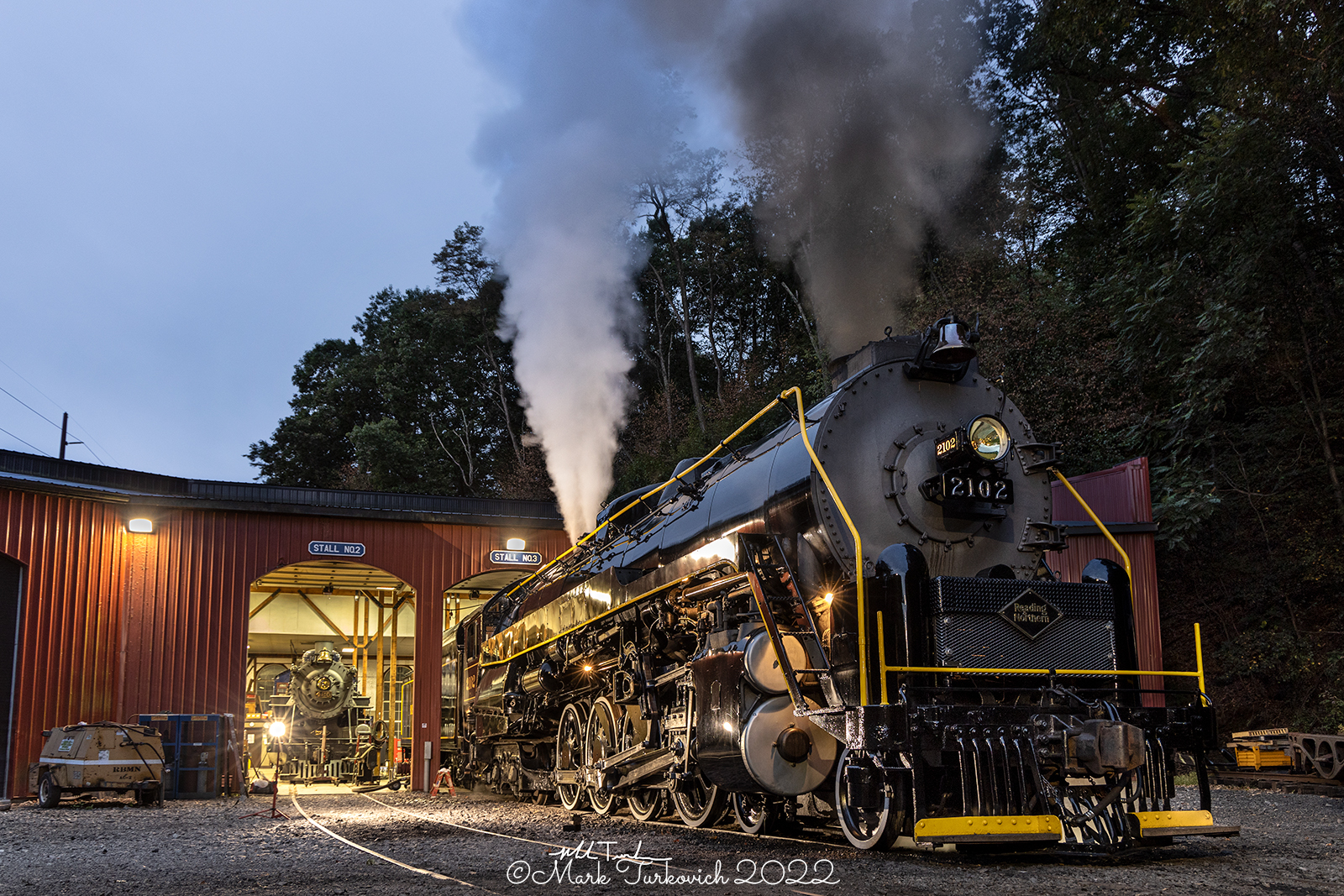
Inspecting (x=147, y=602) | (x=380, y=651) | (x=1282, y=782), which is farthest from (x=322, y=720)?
(x=1282, y=782)

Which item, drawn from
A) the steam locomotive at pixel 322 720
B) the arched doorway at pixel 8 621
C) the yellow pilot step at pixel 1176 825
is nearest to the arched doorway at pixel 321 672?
the steam locomotive at pixel 322 720

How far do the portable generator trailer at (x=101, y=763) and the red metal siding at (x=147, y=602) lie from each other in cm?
167

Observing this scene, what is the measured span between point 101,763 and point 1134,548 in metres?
14.6

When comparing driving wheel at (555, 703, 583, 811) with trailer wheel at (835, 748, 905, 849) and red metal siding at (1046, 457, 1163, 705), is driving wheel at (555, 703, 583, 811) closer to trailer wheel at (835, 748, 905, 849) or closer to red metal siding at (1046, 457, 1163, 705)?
trailer wheel at (835, 748, 905, 849)

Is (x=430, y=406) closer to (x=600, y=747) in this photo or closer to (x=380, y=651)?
(x=380, y=651)

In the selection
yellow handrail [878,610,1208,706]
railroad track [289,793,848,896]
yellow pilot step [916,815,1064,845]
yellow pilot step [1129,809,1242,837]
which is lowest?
railroad track [289,793,848,896]

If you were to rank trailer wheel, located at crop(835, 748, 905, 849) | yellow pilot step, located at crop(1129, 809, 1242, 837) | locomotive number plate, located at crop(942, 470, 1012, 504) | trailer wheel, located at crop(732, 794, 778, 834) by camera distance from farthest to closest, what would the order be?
trailer wheel, located at crop(732, 794, 778, 834) → locomotive number plate, located at crop(942, 470, 1012, 504) → yellow pilot step, located at crop(1129, 809, 1242, 837) → trailer wheel, located at crop(835, 748, 905, 849)

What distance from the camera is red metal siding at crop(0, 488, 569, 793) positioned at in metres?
15.3

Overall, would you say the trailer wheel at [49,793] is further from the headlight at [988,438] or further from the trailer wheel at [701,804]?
the headlight at [988,438]

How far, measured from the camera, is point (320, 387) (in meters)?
44.3

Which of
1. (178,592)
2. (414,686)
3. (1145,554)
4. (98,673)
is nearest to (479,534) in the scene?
(414,686)

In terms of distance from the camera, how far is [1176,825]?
587cm

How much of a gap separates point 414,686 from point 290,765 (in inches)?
322

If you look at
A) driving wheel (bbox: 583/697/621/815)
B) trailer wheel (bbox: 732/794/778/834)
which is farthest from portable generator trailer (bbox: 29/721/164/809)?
trailer wheel (bbox: 732/794/778/834)
